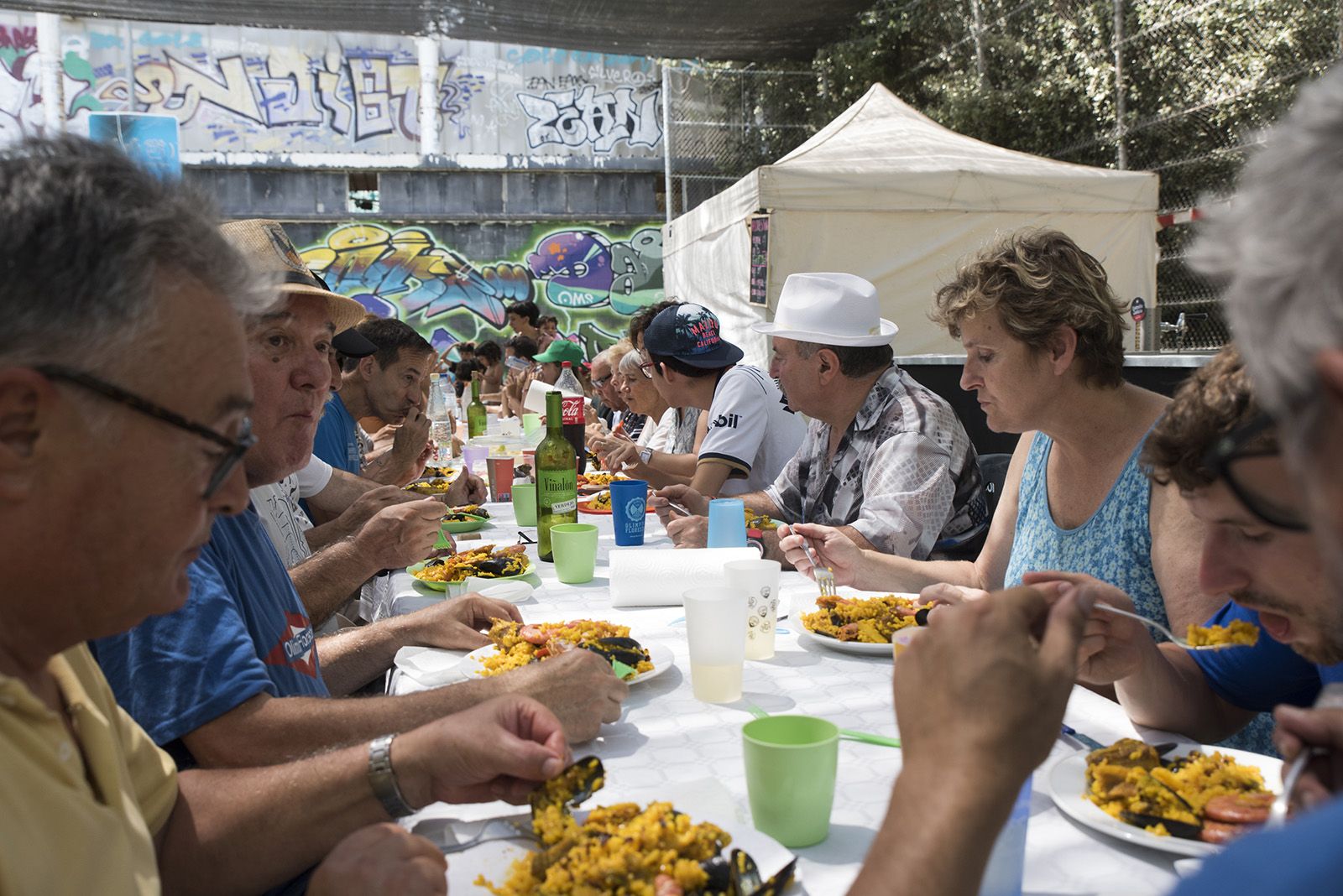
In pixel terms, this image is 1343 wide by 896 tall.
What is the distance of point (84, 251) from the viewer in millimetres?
985

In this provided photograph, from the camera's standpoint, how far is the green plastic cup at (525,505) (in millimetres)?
4098

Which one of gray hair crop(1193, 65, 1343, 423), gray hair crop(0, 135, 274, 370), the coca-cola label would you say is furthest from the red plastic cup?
gray hair crop(1193, 65, 1343, 423)

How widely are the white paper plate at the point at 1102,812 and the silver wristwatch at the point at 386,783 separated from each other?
966 mm

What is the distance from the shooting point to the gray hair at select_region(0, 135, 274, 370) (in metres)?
0.94

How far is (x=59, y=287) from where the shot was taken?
3.15 feet

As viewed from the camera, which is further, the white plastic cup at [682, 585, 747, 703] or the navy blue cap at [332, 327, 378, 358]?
the navy blue cap at [332, 327, 378, 358]

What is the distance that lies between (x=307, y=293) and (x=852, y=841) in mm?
1985

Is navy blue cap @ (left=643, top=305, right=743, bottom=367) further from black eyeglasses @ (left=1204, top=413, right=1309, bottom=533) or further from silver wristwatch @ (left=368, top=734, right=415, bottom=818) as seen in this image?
black eyeglasses @ (left=1204, top=413, right=1309, bottom=533)

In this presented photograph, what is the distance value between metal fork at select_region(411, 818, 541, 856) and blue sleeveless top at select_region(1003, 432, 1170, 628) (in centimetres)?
158

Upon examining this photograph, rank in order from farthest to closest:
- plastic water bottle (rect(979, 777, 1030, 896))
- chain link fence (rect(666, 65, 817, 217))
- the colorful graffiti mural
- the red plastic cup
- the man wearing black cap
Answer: the colorful graffiti mural
chain link fence (rect(666, 65, 817, 217))
the red plastic cup
the man wearing black cap
plastic water bottle (rect(979, 777, 1030, 896))

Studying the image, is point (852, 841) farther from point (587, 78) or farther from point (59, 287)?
point (587, 78)

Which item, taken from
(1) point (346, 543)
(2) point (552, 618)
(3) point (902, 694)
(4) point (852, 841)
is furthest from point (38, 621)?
(1) point (346, 543)

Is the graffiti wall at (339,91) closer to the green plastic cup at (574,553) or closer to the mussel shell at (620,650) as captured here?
the green plastic cup at (574,553)

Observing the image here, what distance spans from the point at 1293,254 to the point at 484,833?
1212 mm
